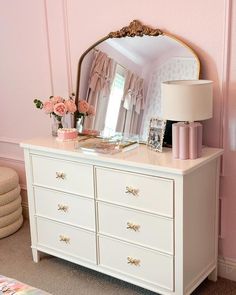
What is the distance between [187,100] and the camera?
7.52 feet

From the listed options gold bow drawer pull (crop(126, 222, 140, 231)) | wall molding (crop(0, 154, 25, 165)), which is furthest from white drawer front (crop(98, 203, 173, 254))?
wall molding (crop(0, 154, 25, 165))

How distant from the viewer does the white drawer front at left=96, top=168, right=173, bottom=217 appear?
92.5 inches

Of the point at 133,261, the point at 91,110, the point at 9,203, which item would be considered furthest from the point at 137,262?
the point at 9,203

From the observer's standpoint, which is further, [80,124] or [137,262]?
[80,124]

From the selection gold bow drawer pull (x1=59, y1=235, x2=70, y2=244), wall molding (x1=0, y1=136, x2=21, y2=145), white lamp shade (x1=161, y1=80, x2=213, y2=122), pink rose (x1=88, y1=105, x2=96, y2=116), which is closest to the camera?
white lamp shade (x1=161, y1=80, x2=213, y2=122)

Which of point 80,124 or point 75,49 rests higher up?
point 75,49

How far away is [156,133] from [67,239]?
0.90 meters

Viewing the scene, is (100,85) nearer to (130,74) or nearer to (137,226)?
(130,74)

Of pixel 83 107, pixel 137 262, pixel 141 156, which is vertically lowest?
pixel 137 262

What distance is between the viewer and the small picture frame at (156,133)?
2.58 metres

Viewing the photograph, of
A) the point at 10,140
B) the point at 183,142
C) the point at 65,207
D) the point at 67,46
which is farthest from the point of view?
the point at 10,140

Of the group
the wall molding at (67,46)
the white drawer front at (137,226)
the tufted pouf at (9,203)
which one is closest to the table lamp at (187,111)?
the white drawer front at (137,226)

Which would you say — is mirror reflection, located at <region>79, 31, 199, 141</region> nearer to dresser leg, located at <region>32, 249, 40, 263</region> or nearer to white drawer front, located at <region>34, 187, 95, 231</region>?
white drawer front, located at <region>34, 187, 95, 231</region>

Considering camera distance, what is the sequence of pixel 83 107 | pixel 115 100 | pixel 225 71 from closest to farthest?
pixel 225 71 < pixel 115 100 < pixel 83 107
